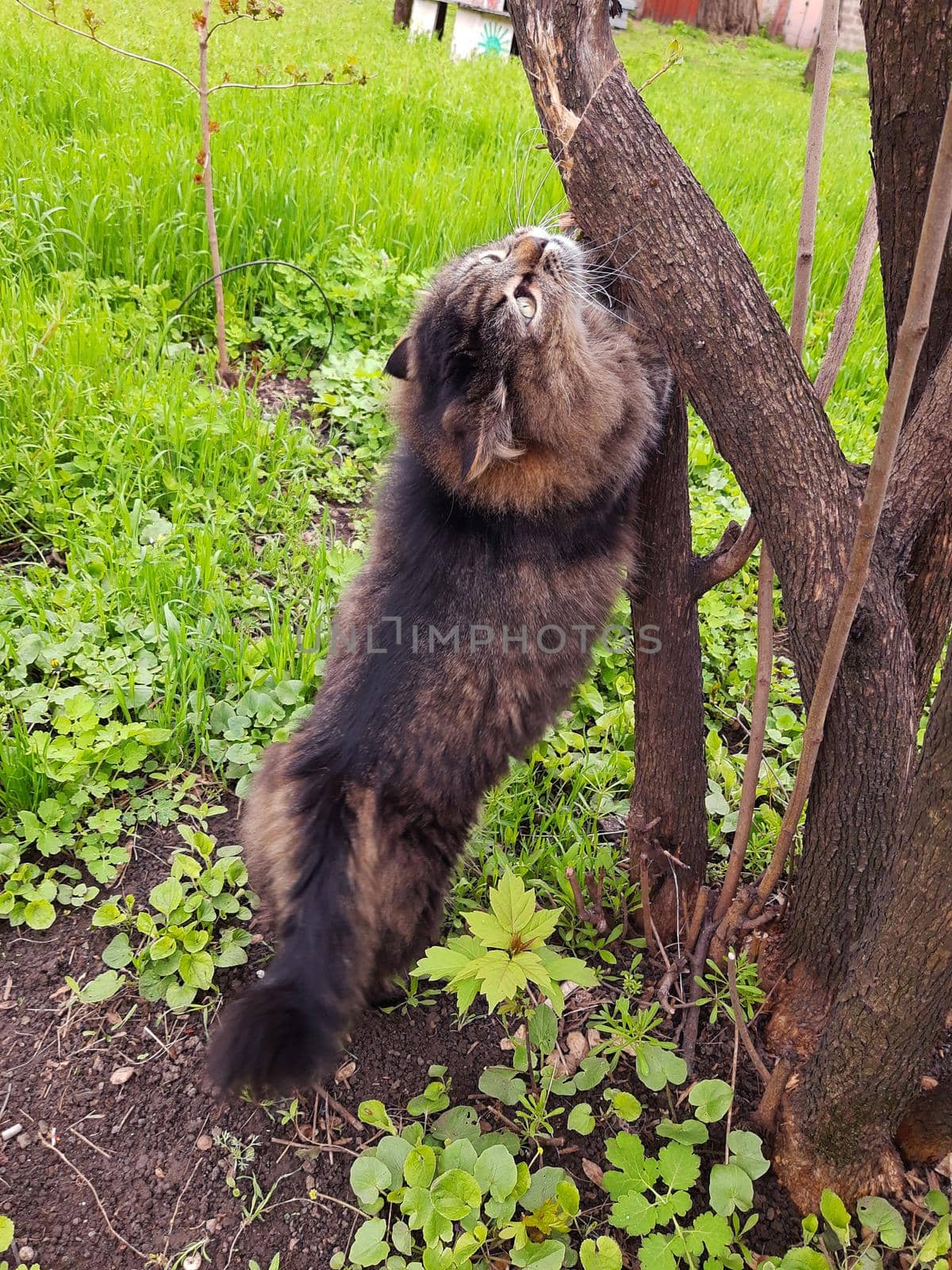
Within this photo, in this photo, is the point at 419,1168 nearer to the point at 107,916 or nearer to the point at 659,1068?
the point at 659,1068

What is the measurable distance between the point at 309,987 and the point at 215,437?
2.27 meters

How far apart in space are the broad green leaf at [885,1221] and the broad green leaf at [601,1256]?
471 millimetres

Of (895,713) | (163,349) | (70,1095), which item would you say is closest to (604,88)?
(895,713)

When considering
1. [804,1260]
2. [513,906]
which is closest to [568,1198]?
[804,1260]

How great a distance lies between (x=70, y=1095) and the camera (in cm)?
195

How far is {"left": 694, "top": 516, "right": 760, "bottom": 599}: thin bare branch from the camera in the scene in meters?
2.00

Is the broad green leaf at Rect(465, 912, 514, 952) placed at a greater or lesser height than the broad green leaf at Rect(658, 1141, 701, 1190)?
greater

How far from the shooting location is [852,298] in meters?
1.80

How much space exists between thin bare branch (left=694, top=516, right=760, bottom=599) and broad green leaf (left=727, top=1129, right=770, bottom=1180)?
1.11 metres

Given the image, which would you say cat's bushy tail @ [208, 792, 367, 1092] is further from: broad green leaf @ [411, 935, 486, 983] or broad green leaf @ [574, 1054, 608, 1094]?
broad green leaf @ [574, 1054, 608, 1094]

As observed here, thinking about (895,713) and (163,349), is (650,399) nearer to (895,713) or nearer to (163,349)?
(895,713)

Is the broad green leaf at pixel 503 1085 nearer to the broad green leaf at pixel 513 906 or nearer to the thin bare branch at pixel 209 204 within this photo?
the broad green leaf at pixel 513 906

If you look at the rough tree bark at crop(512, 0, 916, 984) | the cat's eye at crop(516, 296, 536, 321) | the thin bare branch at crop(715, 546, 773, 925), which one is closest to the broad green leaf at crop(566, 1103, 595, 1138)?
the thin bare branch at crop(715, 546, 773, 925)

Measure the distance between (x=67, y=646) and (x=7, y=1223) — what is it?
4.92 ft
